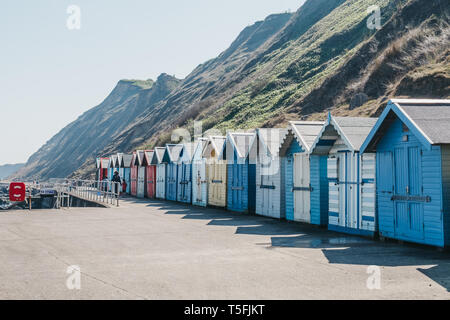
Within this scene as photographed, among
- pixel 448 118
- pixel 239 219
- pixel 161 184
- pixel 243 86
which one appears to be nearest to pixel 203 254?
pixel 448 118

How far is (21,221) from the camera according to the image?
17.7 meters

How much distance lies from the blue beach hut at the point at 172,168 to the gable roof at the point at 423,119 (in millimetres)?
17925

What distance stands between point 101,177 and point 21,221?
3149 cm

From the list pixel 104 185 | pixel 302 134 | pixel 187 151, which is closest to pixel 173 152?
pixel 187 151

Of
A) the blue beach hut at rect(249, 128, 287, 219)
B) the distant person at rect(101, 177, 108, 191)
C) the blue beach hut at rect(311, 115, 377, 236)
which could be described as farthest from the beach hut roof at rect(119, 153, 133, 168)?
the blue beach hut at rect(311, 115, 377, 236)

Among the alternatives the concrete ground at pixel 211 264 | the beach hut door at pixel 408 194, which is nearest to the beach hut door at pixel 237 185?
the concrete ground at pixel 211 264

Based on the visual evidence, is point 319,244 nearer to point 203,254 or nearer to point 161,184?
point 203,254

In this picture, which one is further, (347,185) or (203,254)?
(347,185)

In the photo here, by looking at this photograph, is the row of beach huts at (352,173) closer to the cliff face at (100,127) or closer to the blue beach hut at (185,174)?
the blue beach hut at (185,174)

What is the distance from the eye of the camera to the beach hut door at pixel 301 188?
16.0 metres

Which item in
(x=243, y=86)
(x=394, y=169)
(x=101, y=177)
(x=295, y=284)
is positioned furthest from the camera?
(x=243, y=86)

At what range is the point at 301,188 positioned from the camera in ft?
53.2

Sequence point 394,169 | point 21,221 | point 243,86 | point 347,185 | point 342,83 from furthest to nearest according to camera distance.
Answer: point 243,86
point 342,83
point 21,221
point 347,185
point 394,169

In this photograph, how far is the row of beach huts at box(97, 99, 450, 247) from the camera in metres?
10.7
